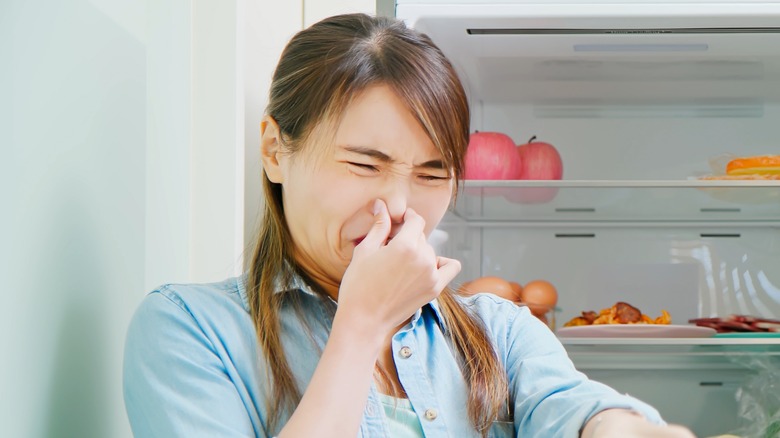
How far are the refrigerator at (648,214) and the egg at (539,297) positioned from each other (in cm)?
11

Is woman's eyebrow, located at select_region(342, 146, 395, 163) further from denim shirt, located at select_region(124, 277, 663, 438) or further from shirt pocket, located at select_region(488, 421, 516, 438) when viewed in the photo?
shirt pocket, located at select_region(488, 421, 516, 438)

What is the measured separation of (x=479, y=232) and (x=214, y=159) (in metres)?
1.07

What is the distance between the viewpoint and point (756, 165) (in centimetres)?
191

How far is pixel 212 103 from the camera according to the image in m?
1.17

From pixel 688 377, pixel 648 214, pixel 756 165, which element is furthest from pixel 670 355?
pixel 756 165

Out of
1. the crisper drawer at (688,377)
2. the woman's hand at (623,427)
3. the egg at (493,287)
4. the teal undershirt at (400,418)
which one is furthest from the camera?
the crisper drawer at (688,377)

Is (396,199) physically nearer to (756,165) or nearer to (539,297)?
(539,297)

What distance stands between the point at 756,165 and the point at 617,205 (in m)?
0.31

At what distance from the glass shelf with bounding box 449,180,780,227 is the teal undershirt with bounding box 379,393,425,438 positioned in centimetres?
101

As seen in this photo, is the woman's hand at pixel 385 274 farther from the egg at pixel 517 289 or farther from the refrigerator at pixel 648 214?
the egg at pixel 517 289

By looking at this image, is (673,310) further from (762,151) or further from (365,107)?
(365,107)

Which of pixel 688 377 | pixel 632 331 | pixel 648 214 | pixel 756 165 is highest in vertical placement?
pixel 756 165

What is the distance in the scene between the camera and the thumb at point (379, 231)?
88 cm

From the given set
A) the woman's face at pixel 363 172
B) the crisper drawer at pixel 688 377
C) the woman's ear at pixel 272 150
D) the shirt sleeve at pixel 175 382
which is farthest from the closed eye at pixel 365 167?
the crisper drawer at pixel 688 377
